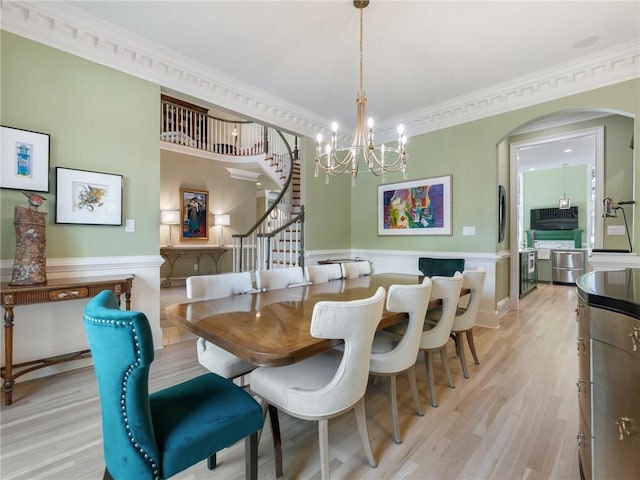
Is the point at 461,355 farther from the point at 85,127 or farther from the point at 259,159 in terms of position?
the point at 259,159

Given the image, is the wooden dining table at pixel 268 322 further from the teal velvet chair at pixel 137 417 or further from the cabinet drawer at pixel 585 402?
the cabinet drawer at pixel 585 402

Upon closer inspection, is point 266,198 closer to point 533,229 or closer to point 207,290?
point 207,290

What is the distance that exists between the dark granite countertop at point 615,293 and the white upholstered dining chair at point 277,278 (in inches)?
76.5

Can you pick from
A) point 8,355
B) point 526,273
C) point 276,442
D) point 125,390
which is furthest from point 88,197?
point 526,273

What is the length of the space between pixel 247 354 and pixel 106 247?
2311 mm

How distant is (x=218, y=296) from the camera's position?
2.11 metres

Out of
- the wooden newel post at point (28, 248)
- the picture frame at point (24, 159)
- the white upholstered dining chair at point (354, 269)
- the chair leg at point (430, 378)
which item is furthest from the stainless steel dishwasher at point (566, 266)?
the picture frame at point (24, 159)

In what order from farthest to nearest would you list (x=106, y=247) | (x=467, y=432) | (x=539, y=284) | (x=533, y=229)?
1. (x=533, y=229)
2. (x=539, y=284)
3. (x=106, y=247)
4. (x=467, y=432)

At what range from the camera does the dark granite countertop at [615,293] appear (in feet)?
3.20

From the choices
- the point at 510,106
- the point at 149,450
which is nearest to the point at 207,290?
the point at 149,450

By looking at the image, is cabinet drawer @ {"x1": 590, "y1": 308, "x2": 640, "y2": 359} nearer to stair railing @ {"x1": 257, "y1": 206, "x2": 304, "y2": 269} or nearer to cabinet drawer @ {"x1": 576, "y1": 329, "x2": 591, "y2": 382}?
cabinet drawer @ {"x1": 576, "y1": 329, "x2": 591, "y2": 382}

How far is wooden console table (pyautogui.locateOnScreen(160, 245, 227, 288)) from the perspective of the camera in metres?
6.27

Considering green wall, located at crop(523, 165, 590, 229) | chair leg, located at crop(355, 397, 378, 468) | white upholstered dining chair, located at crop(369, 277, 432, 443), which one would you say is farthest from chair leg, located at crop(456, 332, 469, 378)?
green wall, located at crop(523, 165, 590, 229)

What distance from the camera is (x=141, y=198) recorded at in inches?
114
